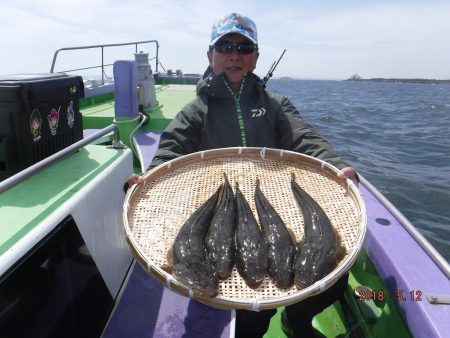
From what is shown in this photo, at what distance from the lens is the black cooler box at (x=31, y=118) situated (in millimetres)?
2328

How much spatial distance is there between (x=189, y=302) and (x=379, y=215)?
2018mm

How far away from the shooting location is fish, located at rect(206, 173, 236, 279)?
2.20 metres

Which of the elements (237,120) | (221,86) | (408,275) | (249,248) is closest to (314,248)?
(249,248)

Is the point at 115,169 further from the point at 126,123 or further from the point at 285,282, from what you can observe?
the point at 126,123

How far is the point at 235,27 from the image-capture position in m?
3.33

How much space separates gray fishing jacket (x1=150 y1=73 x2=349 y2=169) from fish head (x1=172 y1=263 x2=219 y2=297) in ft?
4.93

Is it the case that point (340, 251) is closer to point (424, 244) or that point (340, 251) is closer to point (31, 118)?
point (424, 244)

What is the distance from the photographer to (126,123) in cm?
577

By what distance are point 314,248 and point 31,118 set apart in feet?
7.10

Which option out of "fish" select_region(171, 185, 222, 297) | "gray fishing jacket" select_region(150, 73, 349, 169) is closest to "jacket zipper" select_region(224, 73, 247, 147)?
"gray fishing jacket" select_region(150, 73, 349, 169)

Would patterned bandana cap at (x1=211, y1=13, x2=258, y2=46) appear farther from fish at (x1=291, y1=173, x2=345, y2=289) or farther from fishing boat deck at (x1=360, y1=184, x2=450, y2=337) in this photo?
fishing boat deck at (x1=360, y1=184, x2=450, y2=337)

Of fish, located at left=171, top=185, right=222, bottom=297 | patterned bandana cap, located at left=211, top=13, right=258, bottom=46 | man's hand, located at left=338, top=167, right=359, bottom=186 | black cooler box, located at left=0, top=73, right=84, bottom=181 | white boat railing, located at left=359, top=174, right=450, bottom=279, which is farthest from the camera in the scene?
patterned bandana cap, located at left=211, top=13, right=258, bottom=46

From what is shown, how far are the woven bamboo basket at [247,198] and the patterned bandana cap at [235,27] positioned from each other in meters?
1.18

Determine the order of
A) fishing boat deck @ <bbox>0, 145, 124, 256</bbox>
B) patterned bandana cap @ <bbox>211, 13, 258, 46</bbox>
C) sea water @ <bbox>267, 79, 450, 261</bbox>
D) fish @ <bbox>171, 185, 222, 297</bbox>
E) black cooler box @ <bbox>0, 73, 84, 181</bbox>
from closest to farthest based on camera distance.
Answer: fishing boat deck @ <bbox>0, 145, 124, 256</bbox> < fish @ <bbox>171, 185, 222, 297</bbox> < black cooler box @ <bbox>0, 73, 84, 181</bbox> < patterned bandana cap @ <bbox>211, 13, 258, 46</bbox> < sea water @ <bbox>267, 79, 450, 261</bbox>
